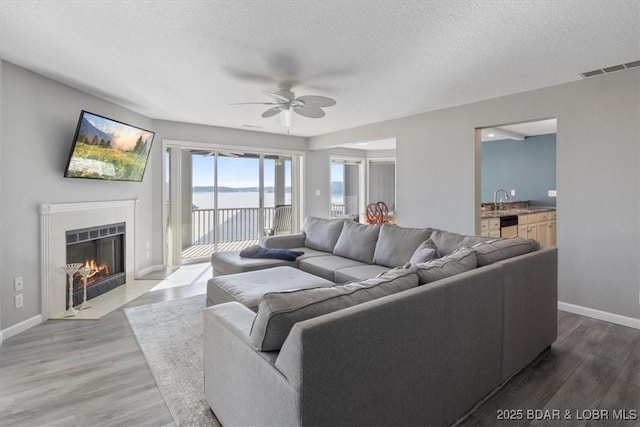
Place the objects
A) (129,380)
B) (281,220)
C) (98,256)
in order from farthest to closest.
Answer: (281,220) → (98,256) → (129,380)

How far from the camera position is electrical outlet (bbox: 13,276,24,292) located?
293 cm

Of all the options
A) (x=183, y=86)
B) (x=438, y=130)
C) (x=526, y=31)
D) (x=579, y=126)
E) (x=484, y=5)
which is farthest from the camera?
(x=438, y=130)

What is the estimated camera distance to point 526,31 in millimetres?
2299

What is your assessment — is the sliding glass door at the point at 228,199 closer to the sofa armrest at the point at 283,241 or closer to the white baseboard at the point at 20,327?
the sofa armrest at the point at 283,241

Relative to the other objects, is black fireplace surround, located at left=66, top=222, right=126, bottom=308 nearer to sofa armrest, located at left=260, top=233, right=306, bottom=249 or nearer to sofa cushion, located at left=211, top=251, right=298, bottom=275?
sofa cushion, located at left=211, top=251, right=298, bottom=275

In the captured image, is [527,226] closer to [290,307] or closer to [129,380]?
[290,307]

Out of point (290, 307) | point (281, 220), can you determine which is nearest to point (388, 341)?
point (290, 307)

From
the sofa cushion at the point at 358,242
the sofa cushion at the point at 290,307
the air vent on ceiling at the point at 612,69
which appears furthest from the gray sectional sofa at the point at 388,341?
the air vent on ceiling at the point at 612,69

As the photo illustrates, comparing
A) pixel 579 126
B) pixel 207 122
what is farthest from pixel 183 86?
pixel 579 126

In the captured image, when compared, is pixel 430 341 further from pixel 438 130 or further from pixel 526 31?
pixel 438 130

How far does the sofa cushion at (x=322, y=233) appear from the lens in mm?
4277

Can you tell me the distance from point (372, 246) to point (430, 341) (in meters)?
2.17

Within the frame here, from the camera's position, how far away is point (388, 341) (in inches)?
52.0

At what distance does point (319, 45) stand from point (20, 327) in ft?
11.7
